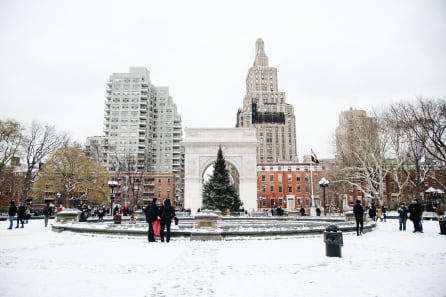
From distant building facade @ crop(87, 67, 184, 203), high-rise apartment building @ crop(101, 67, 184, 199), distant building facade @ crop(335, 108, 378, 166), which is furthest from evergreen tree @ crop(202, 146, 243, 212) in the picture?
high-rise apartment building @ crop(101, 67, 184, 199)

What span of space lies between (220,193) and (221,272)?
2957cm

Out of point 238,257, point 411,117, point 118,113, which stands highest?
point 118,113

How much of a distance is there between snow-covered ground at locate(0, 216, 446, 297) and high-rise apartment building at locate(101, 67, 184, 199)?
6438 cm

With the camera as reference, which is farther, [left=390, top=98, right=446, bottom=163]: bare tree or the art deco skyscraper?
the art deco skyscraper

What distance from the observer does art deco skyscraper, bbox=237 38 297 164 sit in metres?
105

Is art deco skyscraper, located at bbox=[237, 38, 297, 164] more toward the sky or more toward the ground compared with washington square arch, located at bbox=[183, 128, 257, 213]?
more toward the sky

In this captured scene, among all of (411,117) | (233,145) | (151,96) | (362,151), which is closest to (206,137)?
(233,145)

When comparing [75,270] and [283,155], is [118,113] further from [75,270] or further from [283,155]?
[75,270]

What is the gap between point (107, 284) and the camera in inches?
213

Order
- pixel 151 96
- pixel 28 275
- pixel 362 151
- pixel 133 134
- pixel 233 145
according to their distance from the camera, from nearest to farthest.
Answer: pixel 28 275
pixel 362 151
pixel 233 145
pixel 133 134
pixel 151 96

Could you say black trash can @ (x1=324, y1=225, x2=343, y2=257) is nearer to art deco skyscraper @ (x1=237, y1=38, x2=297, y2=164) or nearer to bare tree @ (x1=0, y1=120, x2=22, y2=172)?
bare tree @ (x1=0, y1=120, x2=22, y2=172)

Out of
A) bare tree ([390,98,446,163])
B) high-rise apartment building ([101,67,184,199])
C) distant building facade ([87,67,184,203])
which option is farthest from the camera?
high-rise apartment building ([101,67,184,199])

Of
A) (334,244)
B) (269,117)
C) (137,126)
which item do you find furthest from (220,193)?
(269,117)

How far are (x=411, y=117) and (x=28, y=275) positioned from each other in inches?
1249
